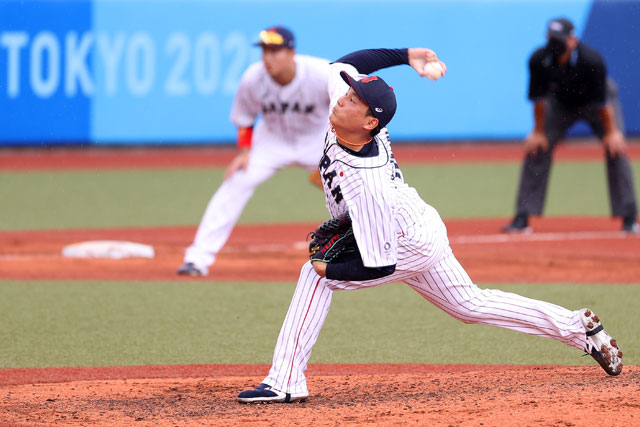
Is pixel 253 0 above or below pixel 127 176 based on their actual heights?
above

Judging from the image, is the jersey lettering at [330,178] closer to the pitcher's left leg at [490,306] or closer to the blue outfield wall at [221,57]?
the pitcher's left leg at [490,306]

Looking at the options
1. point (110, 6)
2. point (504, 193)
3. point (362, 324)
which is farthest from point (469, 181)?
point (362, 324)

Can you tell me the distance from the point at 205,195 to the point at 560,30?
6.05m

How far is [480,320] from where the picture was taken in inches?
199

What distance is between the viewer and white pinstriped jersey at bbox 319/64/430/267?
4.54m

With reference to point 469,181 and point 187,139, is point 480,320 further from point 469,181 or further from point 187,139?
point 187,139

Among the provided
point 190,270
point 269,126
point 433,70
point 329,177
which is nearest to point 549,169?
point 269,126

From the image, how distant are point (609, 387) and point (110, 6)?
45.8ft

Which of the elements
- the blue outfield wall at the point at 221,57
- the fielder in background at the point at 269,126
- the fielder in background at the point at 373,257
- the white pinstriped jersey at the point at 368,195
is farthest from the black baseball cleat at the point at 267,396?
the blue outfield wall at the point at 221,57

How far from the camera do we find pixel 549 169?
424 inches

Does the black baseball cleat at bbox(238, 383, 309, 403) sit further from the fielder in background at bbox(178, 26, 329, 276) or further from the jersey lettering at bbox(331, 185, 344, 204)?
the fielder in background at bbox(178, 26, 329, 276)

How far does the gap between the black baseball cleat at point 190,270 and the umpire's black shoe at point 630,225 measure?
4530 millimetres

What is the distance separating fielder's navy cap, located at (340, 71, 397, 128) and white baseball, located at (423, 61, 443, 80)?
526 mm

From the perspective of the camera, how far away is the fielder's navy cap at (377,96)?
4.57 meters
